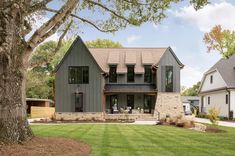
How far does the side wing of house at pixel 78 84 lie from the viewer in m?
34.7

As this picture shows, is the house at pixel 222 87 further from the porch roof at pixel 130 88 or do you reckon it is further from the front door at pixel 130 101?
the front door at pixel 130 101

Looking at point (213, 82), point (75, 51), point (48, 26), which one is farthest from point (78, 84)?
point (48, 26)

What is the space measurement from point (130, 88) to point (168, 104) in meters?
4.17

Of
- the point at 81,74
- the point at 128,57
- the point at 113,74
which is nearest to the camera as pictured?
the point at 81,74

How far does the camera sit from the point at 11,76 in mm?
11141

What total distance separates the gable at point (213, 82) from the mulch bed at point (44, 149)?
100ft

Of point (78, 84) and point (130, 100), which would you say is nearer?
point (78, 84)

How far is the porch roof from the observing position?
3716cm

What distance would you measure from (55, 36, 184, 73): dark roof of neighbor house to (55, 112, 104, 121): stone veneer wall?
4842mm

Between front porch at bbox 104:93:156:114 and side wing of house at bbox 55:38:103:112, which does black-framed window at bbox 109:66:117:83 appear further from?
side wing of house at bbox 55:38:103:112

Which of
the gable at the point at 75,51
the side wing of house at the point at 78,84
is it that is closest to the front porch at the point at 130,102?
the side wing of house at the point at 78,84

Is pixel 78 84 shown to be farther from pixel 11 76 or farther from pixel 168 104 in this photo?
pixel 11 76

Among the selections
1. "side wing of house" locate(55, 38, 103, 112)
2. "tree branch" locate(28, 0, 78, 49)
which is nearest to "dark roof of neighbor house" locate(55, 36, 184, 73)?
"side wing of house" locate(55, 38, 103, 112)

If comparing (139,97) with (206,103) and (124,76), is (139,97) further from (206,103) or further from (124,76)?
(206,103)
